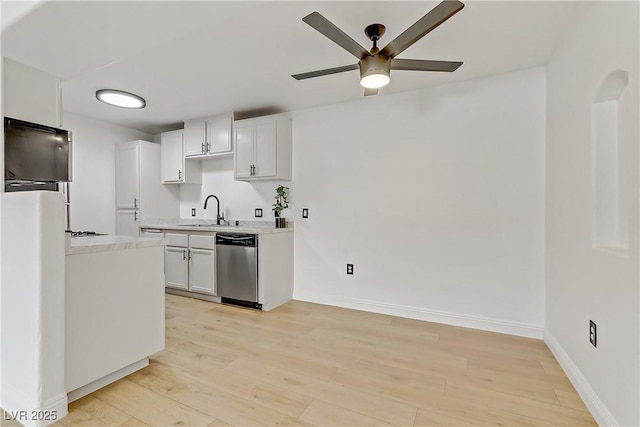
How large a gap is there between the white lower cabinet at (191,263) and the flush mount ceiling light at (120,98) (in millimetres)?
1605

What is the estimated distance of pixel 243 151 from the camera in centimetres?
381

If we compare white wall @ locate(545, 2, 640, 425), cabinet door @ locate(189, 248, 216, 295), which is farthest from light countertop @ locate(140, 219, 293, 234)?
white wall @ locate(545, 2, 640, 425)

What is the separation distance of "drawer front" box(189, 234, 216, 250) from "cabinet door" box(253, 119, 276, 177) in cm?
95

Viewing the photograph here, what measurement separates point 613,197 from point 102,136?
17.9 feet

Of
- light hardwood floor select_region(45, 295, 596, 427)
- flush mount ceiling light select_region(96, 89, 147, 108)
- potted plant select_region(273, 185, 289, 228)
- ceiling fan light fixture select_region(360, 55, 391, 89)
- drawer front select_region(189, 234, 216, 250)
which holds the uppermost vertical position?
flush mount ceiling light select_region(96, 89, 147, 108)

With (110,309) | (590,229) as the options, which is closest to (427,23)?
(590,229)

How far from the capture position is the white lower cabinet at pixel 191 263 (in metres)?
3.63

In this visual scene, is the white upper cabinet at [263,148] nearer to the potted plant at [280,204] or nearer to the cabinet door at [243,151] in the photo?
the cabinet door at [243,151]

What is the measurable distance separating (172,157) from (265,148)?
164cm

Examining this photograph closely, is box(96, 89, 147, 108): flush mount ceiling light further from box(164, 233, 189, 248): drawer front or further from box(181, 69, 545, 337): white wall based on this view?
box(181, 69, 545, 337): white wall

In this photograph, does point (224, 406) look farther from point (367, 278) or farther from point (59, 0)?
point (59, 0)

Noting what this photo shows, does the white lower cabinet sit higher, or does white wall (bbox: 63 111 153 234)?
white wall (bbox: 63 111 153 234)

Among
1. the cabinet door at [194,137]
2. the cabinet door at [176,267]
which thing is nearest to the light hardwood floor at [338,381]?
the cabinet door at [176,267]

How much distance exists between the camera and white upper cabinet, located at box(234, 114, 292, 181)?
3633 millimetres
